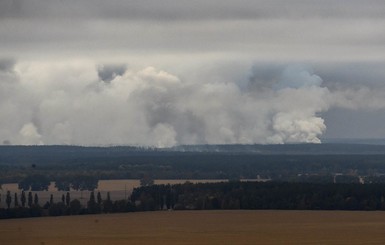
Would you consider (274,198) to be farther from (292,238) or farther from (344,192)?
(292,238)

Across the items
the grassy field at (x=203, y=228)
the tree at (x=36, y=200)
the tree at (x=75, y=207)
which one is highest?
the tree at (x=36, y=200)

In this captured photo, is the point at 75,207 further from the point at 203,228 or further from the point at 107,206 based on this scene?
the point at 203,228

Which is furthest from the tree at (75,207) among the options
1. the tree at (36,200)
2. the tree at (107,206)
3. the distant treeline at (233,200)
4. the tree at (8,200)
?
the tree at (8,200)

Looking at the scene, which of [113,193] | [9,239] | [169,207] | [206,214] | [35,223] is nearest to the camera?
[9,239]

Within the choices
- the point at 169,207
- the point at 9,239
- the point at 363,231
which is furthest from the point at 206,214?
the point at 9,239

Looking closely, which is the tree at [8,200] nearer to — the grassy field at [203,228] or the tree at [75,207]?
the tree at [75,207]

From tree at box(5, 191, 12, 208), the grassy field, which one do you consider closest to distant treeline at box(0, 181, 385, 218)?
tree at box(5, 191, 12, 208)
